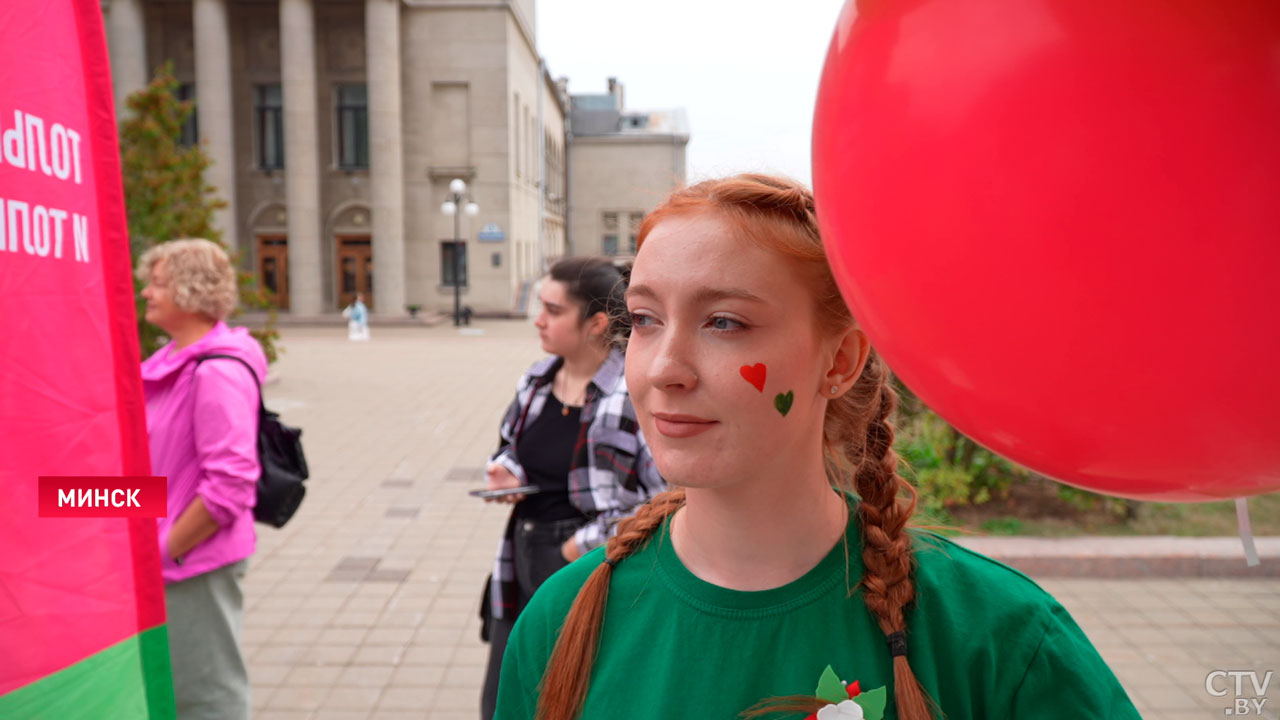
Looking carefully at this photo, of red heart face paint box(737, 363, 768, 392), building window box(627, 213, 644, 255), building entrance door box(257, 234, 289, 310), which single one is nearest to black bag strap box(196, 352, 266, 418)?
building window box(627, 213, 644, 255)

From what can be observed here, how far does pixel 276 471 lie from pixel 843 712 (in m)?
2.68

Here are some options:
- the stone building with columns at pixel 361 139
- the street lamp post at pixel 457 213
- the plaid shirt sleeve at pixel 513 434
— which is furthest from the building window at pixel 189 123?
the plaid shirt sleeve at pixel 513 434

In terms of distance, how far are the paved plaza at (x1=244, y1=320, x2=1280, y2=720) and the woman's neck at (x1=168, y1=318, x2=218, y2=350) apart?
2125 millimetres

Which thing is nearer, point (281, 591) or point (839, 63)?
point (839, 63)

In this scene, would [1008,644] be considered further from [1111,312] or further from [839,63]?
[839,63]

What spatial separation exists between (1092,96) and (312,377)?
18.4 meters

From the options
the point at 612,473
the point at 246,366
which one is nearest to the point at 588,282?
the point at 612,473

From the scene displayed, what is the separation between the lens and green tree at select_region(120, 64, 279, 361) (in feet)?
40.5

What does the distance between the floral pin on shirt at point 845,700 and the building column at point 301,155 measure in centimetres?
3429

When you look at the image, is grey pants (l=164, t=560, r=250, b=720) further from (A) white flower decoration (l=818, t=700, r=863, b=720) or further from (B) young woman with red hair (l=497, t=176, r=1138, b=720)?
→ (A) white flower decoration (l=818, t=700, r=863, b=720)

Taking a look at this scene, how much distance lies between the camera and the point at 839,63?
922 mm

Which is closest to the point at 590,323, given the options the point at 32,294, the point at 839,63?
the point at 32,294
